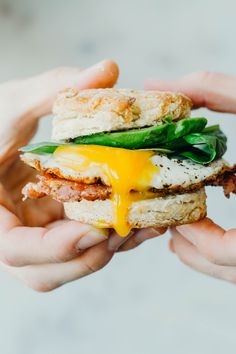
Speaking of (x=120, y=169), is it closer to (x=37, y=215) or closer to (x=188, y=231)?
(x=188, y=231)

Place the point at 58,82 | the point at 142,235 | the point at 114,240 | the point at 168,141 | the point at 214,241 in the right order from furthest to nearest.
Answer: the point at 58,82 < the point at 142,235 < the point at 114,240 < the point at 214,241 < the point at 168,141

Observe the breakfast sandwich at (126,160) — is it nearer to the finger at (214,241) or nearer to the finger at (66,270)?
the finger at (214,241)

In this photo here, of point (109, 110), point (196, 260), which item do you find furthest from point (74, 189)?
point (196, 260)

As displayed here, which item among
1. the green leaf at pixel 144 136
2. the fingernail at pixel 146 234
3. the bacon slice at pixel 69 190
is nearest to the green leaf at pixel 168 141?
the green leaf at pixel 144 136

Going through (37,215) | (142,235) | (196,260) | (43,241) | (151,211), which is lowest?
(196,260)

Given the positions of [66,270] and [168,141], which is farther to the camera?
[66,270]
